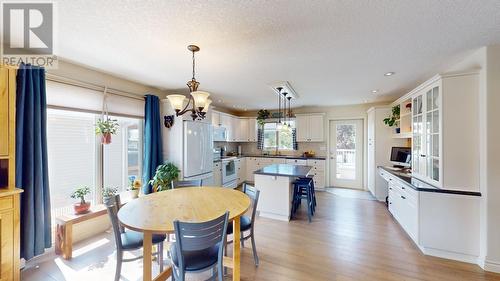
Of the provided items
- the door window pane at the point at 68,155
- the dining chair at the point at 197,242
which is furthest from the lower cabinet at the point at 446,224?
the door window pane at the point at 68,155

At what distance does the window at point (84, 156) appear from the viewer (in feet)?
8.91

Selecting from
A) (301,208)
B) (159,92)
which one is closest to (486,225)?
(301,208)

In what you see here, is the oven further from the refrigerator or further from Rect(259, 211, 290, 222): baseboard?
Rect(259, 211, 290, 222): baseboard

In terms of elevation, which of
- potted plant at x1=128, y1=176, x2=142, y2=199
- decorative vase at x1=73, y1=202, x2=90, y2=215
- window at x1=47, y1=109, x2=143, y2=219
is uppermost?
window at x1=47, y1=109, x2=143, y2=219

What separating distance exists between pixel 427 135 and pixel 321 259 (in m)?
2.32

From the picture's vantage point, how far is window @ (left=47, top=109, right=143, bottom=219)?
272cm

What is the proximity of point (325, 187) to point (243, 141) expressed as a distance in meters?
3.00

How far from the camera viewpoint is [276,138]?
680 centimetres

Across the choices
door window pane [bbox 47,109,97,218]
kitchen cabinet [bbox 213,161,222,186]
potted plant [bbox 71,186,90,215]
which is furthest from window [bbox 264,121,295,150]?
potted plant [bbox 71,186,90,215]

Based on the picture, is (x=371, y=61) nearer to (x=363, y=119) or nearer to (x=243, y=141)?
→ (x=363, y=119)

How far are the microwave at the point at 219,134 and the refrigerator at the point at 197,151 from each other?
930mm

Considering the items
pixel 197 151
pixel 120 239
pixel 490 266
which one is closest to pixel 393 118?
pixel 490 266

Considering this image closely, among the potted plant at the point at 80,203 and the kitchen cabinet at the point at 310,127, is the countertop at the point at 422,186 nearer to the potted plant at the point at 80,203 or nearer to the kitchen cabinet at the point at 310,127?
the kitchen cabinet at the point at 310,127
